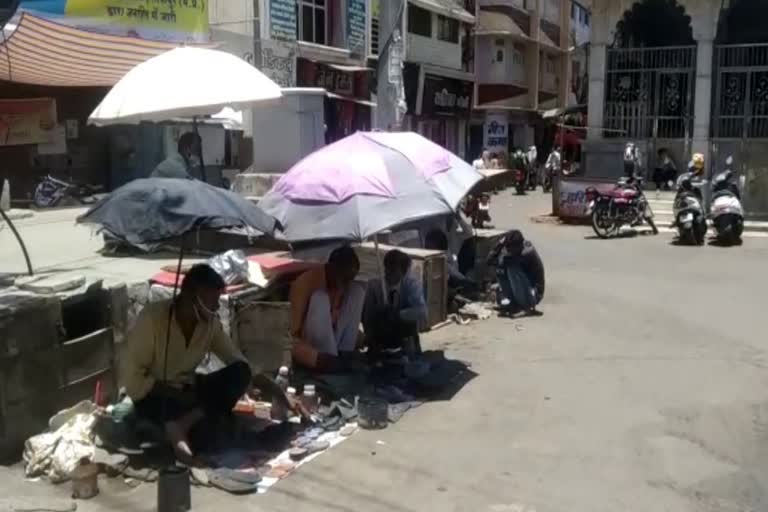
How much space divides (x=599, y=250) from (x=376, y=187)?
32.2ft

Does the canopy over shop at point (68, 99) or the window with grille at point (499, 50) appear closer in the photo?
the canopy over shop at point (68, 99)

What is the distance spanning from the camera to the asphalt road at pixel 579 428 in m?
4.86

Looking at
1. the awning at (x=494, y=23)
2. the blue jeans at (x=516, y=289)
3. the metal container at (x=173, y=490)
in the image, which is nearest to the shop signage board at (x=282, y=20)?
the blue jeans at (x=516, y=289)

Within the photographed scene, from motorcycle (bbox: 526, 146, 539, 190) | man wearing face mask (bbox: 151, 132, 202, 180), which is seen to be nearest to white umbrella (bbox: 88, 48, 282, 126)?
man wearing face mask (bbox: 151, 132, 202, 180)

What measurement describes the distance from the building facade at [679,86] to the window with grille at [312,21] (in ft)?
25.9

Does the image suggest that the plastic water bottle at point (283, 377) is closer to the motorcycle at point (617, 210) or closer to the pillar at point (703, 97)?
the motorcycle at point (617, 210)

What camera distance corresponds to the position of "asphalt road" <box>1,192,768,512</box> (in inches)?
191

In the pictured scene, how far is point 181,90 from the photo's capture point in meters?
6.19

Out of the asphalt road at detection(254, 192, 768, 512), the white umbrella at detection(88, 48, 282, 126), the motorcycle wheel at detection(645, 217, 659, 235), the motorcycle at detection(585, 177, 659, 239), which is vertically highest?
the white umbrella at detection(88, 48, 282, 126)

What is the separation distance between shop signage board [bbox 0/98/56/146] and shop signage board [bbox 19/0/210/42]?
1589 mm

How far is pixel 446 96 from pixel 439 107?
3.18ft

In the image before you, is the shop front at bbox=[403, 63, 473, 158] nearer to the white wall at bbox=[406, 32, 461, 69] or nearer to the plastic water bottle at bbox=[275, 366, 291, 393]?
the white wall at bbox=[406, 32, 461, 69]

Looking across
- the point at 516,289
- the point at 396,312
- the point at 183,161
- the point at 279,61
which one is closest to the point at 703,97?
the point at 279,61

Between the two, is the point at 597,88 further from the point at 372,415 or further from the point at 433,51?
the point at 372,415
